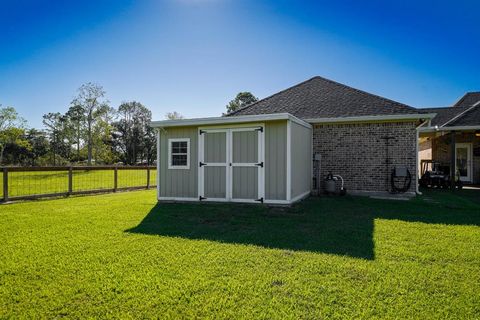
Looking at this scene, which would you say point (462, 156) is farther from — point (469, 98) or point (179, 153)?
point (179, 153)

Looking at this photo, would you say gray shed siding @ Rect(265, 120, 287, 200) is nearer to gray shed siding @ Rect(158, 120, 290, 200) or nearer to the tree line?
gray shed siding @ Rect(158, 120, 290, 200)

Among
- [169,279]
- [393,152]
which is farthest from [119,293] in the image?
[393,152]

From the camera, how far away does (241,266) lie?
330cm

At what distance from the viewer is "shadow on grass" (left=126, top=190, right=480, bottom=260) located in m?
4.28

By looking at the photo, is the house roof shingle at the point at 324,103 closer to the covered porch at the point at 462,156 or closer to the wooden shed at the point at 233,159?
the wooden shed at the point at 233,159

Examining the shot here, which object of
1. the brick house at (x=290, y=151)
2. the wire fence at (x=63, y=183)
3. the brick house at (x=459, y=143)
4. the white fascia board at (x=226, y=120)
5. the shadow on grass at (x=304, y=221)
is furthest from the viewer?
the brick house at (x=459, y=143)

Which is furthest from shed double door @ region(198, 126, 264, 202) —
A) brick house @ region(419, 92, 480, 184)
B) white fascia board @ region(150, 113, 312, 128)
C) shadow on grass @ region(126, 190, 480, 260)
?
brick house @ region(419, 92, 480, 184)

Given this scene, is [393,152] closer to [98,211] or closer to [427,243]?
[427,243]

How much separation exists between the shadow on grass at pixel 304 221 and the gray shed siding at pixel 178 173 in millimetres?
495

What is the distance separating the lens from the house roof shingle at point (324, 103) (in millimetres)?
9695

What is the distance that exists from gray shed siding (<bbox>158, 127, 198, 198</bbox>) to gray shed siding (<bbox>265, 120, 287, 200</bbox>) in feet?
6.85

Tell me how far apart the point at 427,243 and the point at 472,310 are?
2.03m

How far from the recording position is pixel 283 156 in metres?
7.01

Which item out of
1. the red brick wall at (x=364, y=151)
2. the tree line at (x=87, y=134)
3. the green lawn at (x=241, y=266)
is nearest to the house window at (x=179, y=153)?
the green lawn at (x=241, y=266)
